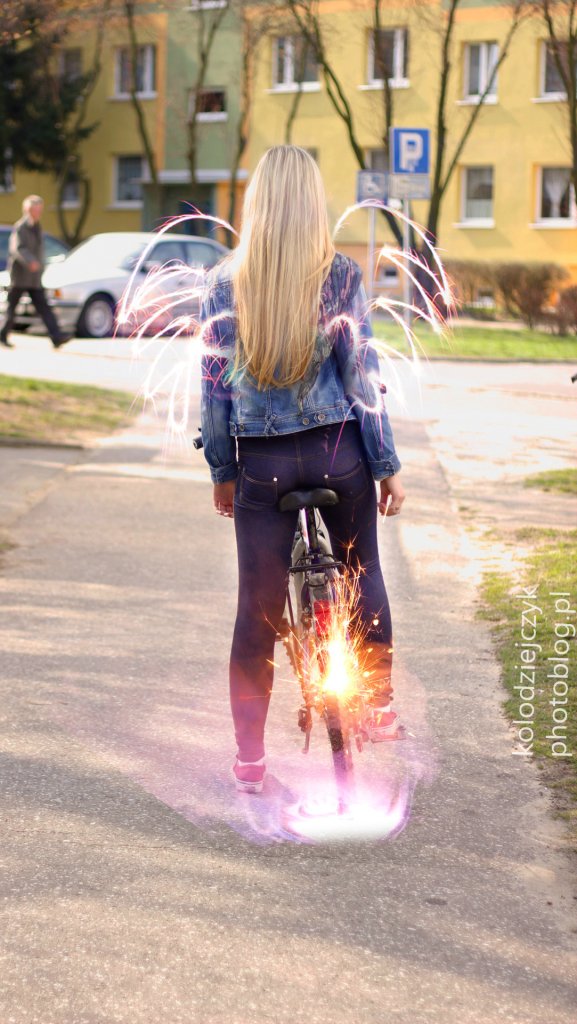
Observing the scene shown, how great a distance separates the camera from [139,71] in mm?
48125

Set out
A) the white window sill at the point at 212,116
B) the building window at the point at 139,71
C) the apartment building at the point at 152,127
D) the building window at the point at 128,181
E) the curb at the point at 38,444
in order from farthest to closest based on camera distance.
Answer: the building window at the point at 128,181
the building window at the point at 139,71
the white window sill at the point at 212,116
the apartment building at the point at 152,127
the curb at the point at 38,444

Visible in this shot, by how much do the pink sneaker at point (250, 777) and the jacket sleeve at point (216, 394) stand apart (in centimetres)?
91

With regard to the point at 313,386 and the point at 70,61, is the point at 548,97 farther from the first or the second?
the point at 313,386

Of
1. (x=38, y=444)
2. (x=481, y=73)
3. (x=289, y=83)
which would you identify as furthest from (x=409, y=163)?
(x=289, y=83)

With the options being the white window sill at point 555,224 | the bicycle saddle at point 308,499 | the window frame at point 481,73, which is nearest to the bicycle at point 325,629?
the bicycle saddle at point 308,499

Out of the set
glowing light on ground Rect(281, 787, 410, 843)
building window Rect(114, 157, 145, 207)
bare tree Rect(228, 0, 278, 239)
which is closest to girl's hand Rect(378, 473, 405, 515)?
glowing light on ground Rect(281, 787, 410, 843)

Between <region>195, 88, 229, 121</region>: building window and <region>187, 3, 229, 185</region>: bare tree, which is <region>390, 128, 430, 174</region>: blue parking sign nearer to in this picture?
<region>187, 3, 229, 185</region>: bare tree

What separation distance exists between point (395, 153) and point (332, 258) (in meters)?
18.4

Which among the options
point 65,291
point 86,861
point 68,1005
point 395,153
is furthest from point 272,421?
point 65,291

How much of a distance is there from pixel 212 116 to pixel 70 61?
5687mm

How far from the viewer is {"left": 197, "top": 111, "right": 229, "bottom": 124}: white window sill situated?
4628 cm

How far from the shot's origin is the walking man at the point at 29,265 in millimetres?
19625

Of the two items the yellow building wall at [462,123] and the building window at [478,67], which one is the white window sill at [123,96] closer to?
the yellow building wall at [462,123]

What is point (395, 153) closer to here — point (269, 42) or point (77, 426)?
point (77, 426)
